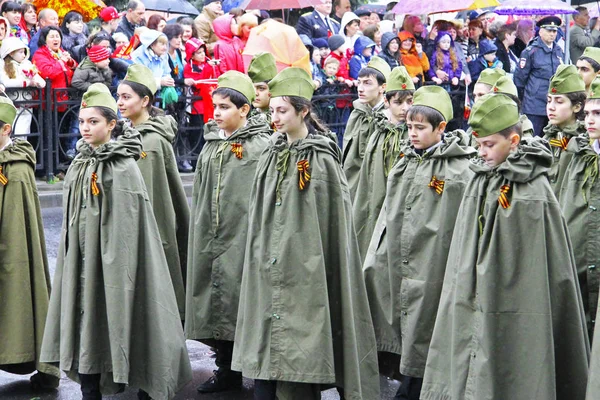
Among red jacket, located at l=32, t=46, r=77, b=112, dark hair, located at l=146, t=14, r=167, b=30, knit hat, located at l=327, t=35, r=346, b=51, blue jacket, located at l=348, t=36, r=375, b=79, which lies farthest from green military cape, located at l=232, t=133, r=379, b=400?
blue jacket, located at l=348, t=36, r=375, b=79

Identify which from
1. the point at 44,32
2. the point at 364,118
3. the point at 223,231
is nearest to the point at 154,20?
the point at 44,32

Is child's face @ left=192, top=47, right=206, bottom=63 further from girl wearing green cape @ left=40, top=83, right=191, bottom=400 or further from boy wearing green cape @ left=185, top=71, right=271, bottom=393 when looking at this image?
girl wearing green cape @ left=40, top=83, right=191, bottom=400

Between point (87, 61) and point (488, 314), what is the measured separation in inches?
379

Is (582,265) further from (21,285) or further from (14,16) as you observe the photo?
(14,16)

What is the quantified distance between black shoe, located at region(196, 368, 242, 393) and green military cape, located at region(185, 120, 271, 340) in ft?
0.80

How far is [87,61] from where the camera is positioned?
14.6 m

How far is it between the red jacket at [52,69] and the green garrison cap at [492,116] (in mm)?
9233

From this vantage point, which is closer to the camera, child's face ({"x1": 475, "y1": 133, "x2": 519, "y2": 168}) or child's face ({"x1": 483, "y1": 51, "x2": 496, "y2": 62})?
child's face ({"x1": 475, "y1": 133, "x2": 519, "y2": 168})

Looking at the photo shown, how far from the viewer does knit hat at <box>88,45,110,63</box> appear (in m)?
14.4

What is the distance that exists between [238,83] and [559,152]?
229cm

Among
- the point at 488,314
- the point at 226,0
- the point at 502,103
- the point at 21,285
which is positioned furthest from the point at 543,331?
the point at 226,0

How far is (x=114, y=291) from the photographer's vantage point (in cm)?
704

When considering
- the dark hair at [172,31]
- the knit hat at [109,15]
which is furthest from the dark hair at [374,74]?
the knit hat at [109,15]

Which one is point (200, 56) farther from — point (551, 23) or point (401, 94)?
point (401, 94)
